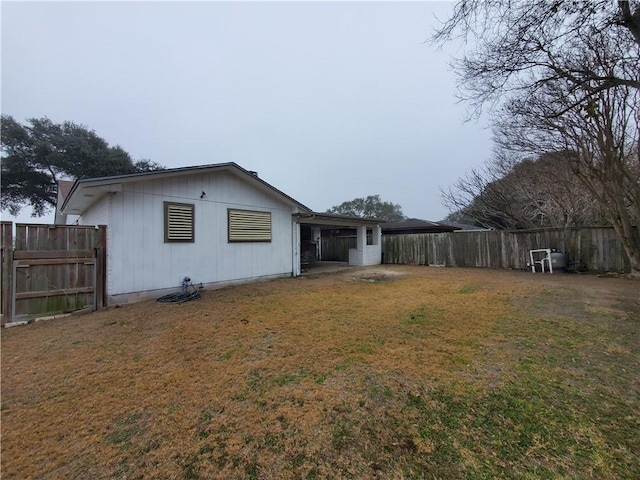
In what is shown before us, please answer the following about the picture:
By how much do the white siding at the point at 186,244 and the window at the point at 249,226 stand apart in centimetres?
17

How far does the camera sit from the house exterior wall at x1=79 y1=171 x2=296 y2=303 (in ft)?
20.3

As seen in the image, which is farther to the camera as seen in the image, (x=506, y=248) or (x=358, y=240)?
(x=358, y=240)

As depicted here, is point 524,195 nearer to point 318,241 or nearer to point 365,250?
point 365,250

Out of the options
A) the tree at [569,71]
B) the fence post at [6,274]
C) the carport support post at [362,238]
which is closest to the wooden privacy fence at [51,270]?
the fence post at [6,274]

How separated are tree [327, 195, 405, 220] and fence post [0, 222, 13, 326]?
44964 mm

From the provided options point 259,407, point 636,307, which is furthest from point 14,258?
point 636,307

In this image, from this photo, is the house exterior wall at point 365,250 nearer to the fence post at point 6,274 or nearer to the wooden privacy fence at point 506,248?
the wooden privacy fence at point 506,248

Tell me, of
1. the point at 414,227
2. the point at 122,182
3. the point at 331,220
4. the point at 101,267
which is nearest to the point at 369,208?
the point at 414,227

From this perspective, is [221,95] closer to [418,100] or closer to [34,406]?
[418,100]

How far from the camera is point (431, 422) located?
6.56ft

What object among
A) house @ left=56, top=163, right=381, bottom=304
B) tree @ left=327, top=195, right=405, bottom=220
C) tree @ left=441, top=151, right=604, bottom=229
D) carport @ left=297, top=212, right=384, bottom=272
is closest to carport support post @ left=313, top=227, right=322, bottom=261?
carport @ left=297, top=212, right=384, bottom=272

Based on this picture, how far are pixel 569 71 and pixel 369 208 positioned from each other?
44136 millimetres

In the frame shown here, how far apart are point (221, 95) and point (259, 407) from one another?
53.8ft

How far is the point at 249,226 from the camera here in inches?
353
